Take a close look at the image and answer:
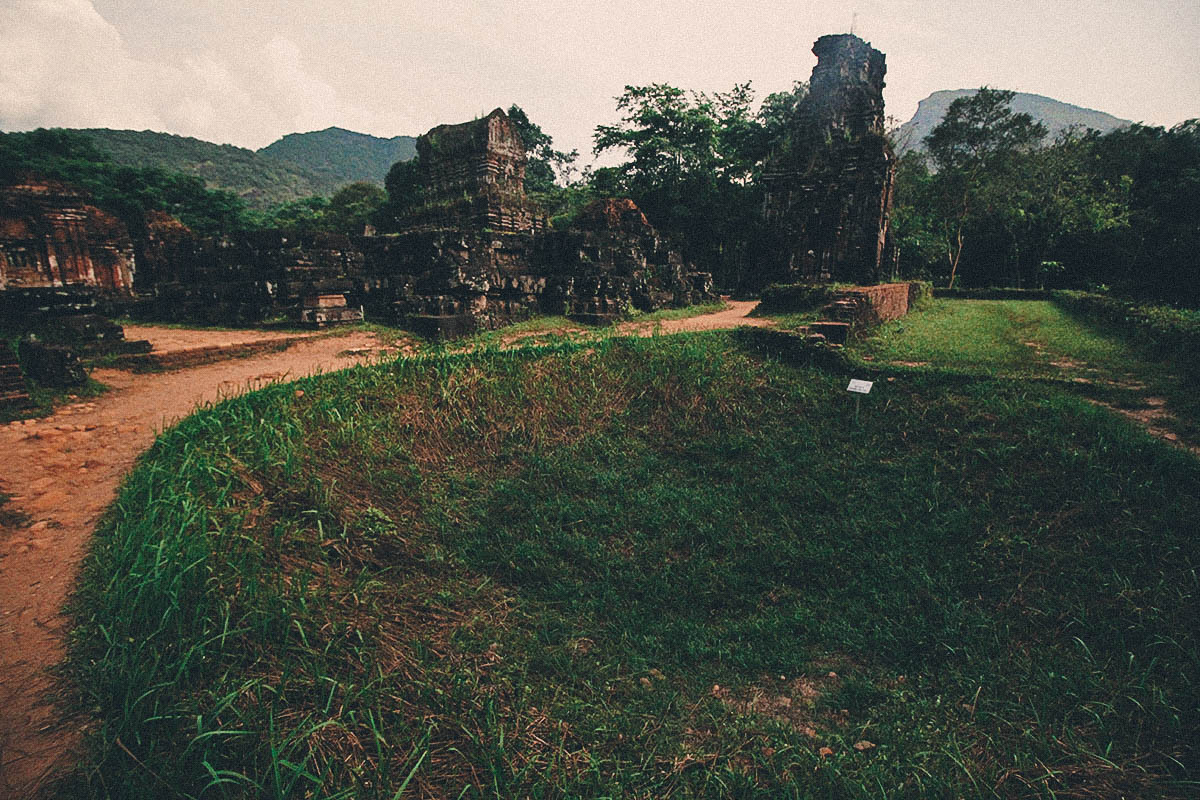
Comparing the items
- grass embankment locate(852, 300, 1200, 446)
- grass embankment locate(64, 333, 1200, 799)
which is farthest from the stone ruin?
grass embankment locate(852, 300, 1200, 446)

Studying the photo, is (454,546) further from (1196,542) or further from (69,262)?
(69,262)

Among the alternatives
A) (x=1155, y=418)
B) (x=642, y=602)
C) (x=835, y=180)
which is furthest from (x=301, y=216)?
(x=1155, y=418)

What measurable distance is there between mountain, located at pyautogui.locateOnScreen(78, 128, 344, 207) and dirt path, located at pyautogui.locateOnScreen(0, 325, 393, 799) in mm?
59628

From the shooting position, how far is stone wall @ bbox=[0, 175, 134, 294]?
865cm

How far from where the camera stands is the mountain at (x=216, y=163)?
55469 mm

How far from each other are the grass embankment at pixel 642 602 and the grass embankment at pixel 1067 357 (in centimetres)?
47

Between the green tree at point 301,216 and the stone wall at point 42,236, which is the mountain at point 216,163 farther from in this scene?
the stone wall at point 42,236

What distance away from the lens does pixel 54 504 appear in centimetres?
302

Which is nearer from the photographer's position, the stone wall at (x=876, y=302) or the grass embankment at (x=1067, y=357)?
the grass embankment at (x=1067, y=357)

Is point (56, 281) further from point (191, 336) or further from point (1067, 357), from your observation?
point (1067, 357)

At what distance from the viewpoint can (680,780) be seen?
6.61ft

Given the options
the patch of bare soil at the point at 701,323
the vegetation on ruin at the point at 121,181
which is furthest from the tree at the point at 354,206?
the patch of bare soil at the point at 701,323

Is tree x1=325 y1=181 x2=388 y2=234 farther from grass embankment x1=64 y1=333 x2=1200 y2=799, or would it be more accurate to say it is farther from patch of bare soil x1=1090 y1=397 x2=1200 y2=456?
patch of bare soil x1=1090 y1=397 x2=1200 y2=456

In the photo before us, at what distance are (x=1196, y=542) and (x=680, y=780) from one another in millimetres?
3275
